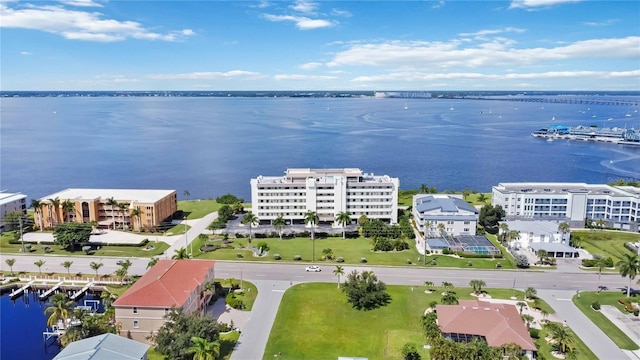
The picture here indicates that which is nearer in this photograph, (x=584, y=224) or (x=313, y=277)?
(x=313, y=277)

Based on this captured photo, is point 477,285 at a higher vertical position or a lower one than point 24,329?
higher

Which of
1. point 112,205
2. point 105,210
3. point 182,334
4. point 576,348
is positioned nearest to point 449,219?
point 576,348

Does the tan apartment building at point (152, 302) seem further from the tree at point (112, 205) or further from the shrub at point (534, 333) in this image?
the tree at point (112, 205)

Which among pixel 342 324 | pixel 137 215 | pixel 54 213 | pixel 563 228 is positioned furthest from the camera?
pixel 54 213

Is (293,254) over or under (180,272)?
under

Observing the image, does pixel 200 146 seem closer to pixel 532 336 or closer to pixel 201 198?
pixel 201 198

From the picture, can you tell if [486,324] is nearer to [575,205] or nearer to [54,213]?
[575,205]

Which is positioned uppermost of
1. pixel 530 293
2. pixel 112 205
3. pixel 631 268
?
pixel 112 205

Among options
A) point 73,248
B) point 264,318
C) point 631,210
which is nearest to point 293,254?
point 264,318
